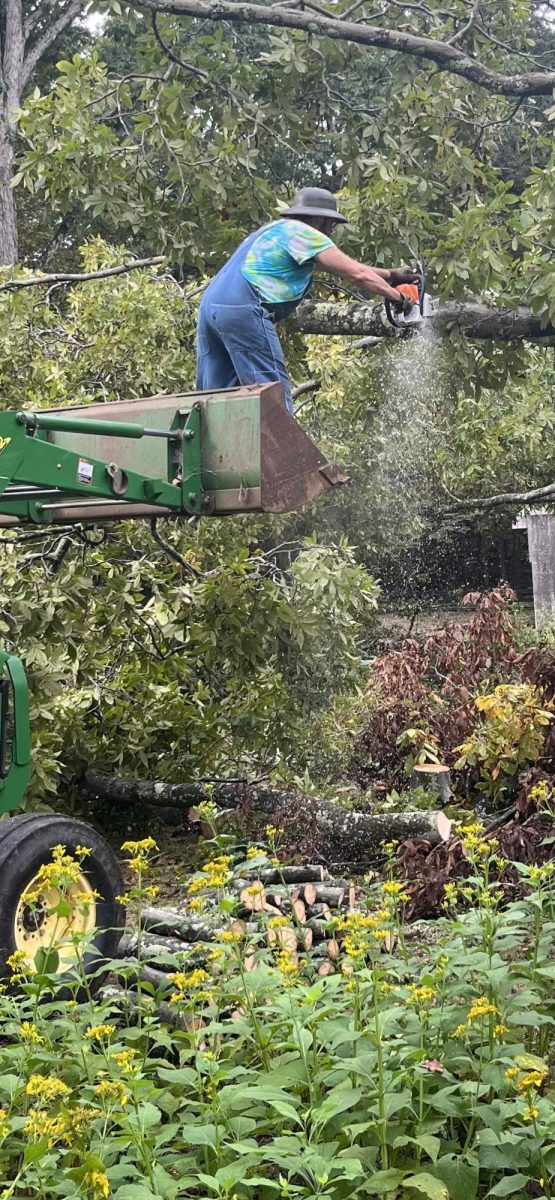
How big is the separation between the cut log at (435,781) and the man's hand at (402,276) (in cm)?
263

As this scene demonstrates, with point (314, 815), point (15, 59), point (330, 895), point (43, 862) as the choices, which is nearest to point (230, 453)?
point (43, 862)

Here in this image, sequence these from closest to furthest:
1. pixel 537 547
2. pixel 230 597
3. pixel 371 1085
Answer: pixel 371 1085 < pixel 230 597 < pixel 537 547

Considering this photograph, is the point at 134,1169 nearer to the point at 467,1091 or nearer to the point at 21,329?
the point at 467,1091

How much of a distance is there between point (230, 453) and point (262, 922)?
5.92 ft

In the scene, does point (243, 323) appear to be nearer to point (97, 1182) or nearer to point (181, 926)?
point (181, 926)

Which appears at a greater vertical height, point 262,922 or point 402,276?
point 402,276

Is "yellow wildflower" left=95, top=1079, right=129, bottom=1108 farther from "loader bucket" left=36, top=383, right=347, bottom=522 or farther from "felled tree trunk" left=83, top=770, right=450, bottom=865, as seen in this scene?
"felled tree trunk" left=83, top=770, right=450, bottom=865

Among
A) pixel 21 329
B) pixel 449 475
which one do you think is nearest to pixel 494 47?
pixel 21 329

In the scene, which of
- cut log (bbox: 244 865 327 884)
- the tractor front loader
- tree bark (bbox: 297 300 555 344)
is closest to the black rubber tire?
the tractor front loader

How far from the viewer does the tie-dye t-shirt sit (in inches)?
222

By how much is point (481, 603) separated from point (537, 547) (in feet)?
42.9

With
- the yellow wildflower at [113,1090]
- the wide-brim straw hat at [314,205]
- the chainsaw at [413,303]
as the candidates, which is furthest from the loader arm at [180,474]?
the yellow wildflower at [113,1090]

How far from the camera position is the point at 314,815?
24.2 ft

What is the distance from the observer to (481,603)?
7.80 meters
